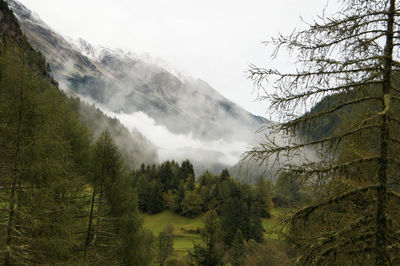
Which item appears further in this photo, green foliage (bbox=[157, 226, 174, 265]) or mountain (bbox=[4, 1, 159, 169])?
mountain (bbox=[4, 1, 159, 169])

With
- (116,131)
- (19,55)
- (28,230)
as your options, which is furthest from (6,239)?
(116,131)

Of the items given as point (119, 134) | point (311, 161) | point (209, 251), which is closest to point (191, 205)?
point (209, 251)

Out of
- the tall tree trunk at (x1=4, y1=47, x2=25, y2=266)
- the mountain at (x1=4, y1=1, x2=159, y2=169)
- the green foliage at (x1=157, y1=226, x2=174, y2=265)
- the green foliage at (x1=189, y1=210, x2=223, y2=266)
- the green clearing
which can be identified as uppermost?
the mountain at (x1=4, y1=1, x2=159, y2=169)

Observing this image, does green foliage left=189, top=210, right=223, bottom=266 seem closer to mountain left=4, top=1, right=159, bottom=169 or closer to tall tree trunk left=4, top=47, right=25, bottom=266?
tall tree trunk left=4, top=47, right=25, bottom=266

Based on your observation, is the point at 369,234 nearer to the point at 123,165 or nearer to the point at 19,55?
the point at 19,55

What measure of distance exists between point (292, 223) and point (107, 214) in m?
12.4

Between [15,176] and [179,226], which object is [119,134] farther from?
[15,176]

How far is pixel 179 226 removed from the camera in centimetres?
5922

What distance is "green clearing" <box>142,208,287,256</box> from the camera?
155 feet

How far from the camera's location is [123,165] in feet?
45.0

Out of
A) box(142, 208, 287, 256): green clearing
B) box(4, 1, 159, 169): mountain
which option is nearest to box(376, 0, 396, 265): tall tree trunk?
box(142, 208, 287, 256): green clearing

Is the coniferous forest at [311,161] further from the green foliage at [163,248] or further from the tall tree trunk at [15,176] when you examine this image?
the green foliage at [163,248]

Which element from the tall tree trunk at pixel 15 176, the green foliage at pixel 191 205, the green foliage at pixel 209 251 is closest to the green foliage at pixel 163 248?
the green foliage at pixel 209 251

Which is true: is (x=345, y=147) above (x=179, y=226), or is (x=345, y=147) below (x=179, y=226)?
above
